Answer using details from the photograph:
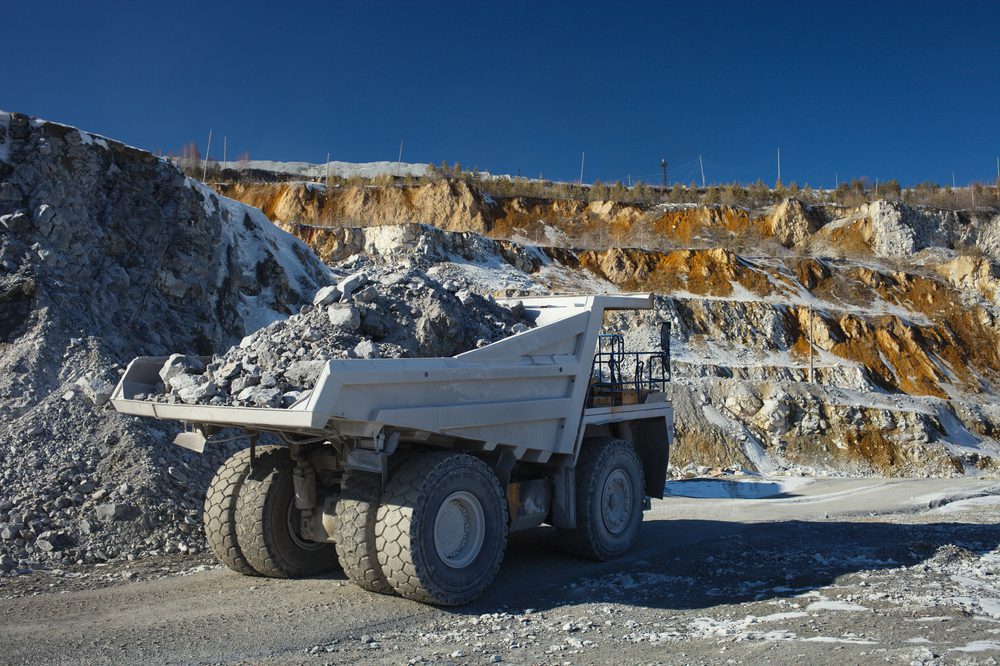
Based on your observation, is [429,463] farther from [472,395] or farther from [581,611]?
[581,611]

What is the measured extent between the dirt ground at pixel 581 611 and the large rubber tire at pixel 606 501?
0.77 ft

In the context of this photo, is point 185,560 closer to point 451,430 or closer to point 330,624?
point 330,624

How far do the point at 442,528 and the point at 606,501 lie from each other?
8.45ft

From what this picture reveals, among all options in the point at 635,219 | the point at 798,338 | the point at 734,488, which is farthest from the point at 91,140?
the point at 635,219

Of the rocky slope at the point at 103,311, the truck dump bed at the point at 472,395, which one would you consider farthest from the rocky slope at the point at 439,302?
the truck dump bed at the point at 472,395

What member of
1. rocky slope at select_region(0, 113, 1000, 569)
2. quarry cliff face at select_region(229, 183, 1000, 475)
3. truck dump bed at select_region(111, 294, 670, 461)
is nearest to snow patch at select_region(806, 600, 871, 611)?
truck dump bed at select_region(111, 294, 670, 461)

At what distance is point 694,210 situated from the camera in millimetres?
47281

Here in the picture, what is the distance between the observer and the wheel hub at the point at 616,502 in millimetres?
8312

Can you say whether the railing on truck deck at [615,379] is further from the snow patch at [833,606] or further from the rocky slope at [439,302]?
the snow patch at [833,606]

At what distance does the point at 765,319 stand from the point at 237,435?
99.7ft

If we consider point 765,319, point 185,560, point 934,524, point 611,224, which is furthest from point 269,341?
point 611,224

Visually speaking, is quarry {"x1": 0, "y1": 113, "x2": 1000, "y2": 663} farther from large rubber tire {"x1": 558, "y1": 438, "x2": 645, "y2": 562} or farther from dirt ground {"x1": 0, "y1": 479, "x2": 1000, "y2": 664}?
large rubber tire {"x1": 558, "y1": 438, "x2": 645, "y2": 562}

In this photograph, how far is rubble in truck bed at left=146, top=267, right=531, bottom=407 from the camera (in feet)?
19.6

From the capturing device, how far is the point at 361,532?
6059mm
